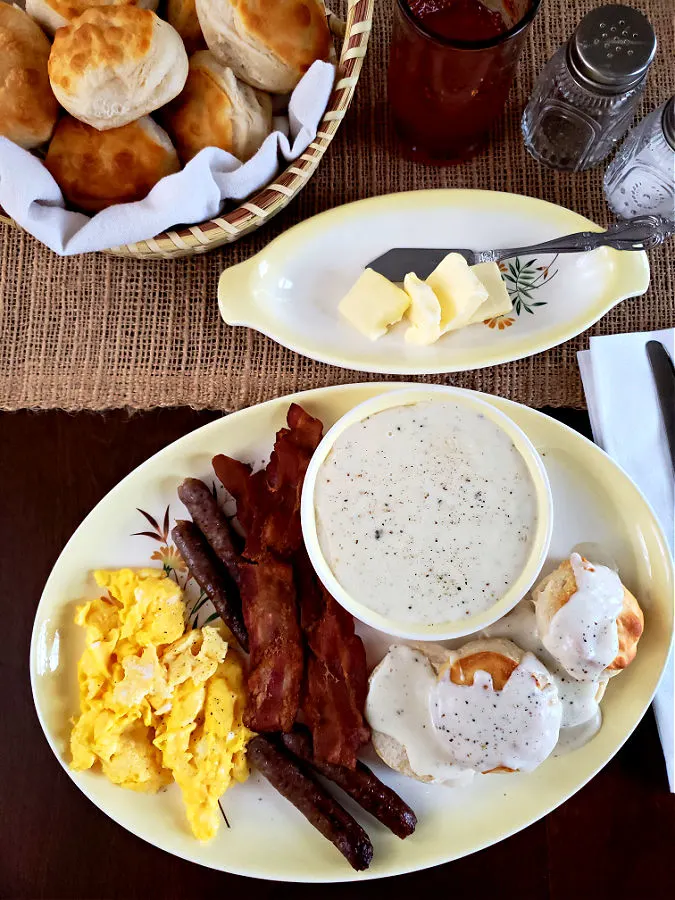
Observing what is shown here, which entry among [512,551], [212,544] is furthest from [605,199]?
[212,544]

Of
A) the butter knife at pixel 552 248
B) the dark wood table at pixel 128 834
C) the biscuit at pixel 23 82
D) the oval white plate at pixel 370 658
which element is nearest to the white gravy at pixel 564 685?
the oval white plate at pixel 370 658

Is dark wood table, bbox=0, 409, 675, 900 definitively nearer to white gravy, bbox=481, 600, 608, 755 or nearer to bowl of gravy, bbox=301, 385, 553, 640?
white gravy, bbox=481, 600, 608, 755

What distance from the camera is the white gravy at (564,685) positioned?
1.22 meters

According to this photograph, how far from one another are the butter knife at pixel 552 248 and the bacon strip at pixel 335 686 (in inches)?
25.0

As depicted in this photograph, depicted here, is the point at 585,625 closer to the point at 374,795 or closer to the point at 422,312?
the point at 374,795

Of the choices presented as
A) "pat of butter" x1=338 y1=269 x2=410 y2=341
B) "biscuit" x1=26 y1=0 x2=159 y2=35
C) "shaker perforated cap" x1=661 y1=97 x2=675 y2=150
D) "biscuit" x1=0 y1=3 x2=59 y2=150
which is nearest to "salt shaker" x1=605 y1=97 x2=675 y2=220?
"shaker perforated cap" x1=661 y1=97 x2=675 y2=150

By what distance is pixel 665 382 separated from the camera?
1.31 meters

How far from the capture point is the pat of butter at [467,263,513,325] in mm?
1261

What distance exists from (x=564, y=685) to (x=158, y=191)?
42.6 inches

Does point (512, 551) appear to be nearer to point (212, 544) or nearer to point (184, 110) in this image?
point (212, 544)

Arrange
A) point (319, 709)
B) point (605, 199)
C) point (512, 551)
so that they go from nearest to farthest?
1. point (512, 551)
2. point (319, 709)
3. point (605, 199)

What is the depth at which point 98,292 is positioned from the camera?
1429 millimetres

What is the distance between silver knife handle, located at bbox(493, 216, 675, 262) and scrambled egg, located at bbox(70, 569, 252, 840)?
3.18 feet

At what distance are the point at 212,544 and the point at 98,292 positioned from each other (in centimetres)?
58
